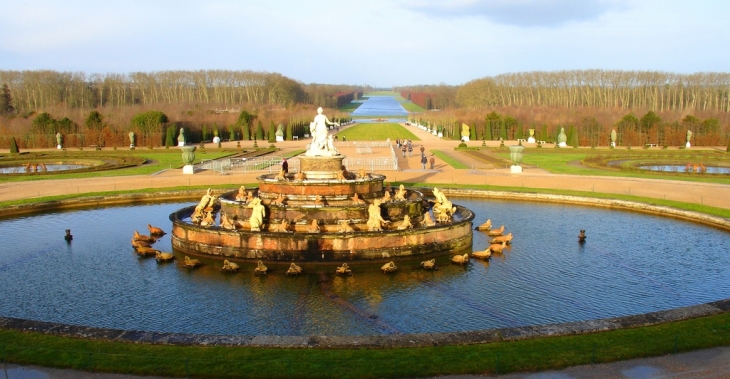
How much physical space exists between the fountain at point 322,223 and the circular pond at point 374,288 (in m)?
1.23

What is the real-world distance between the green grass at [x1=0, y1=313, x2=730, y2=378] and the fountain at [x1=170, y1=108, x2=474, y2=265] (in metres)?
8.55

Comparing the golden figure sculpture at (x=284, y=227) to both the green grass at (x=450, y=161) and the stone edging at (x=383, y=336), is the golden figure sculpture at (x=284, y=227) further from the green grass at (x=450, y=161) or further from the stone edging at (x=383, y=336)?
the green grass at (x=450, y=161)

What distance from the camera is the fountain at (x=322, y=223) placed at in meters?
21.5

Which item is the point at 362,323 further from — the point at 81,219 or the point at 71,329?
the point at 81,219

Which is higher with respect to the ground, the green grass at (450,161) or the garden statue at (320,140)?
the garden statue at (320,140)

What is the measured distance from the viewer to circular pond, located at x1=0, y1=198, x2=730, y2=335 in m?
16.0

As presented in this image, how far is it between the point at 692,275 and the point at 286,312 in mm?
12940

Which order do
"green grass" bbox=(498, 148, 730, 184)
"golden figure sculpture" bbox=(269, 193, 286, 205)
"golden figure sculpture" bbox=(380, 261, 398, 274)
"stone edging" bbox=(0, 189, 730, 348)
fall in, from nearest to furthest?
"stone edging" bbox=(0, 189, 730, 348) < "golden figure sculpture" bbox=(380, 261, 398, 274) < "golden figure sculpture" bbox=(269, 193, 286, 205) < "green grass" bbox=(498, 148, 730, 184)

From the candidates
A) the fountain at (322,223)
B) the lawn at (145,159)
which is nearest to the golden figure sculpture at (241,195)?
the fountain at (322,223)

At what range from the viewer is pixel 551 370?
11.9 meters

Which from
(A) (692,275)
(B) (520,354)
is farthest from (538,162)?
(B) (520,354)

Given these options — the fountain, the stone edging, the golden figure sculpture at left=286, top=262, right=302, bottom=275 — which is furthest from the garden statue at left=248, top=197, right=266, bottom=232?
the stone edging

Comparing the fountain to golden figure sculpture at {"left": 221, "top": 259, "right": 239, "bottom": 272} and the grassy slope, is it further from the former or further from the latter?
the grassy slope

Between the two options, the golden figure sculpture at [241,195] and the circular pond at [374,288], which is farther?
the golden figure sculpture at [241,195]
